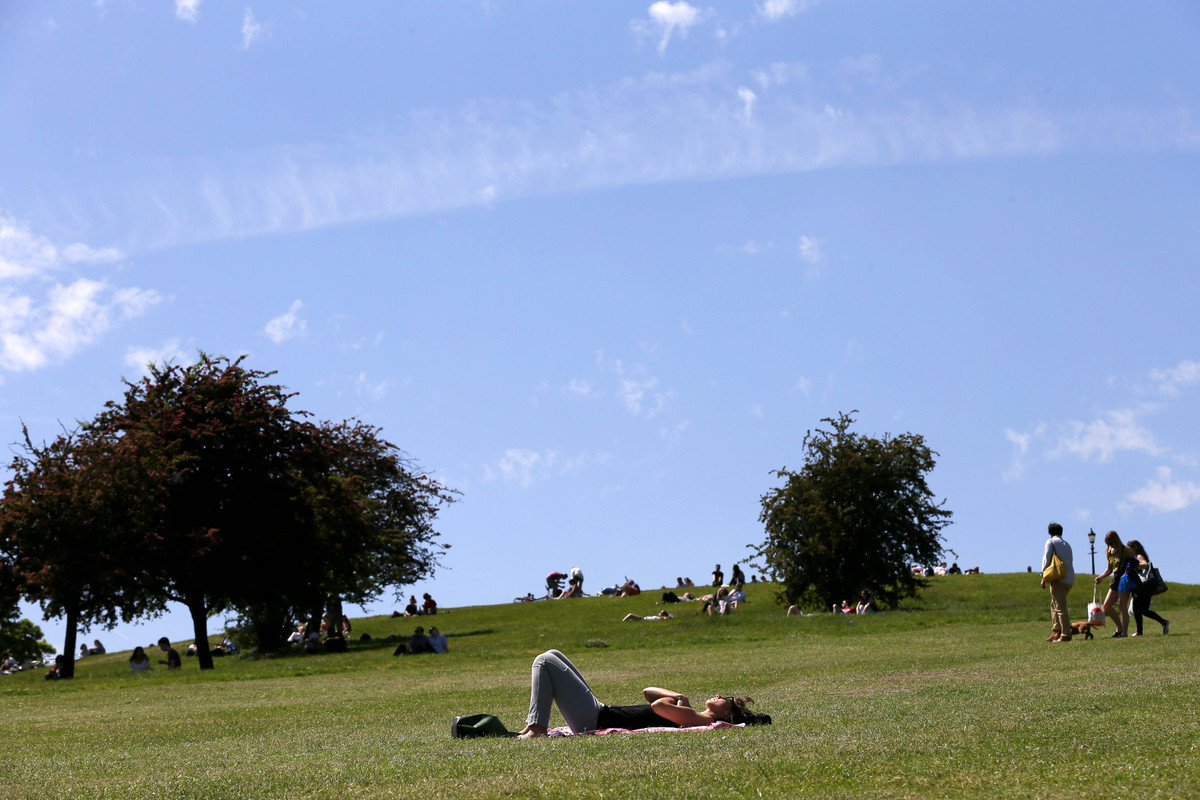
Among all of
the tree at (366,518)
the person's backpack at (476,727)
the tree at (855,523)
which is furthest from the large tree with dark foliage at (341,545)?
the person's backpack at (476,727)

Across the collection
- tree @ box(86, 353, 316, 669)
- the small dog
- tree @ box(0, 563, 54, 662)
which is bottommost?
tree @ box(0, 563, 54, 662)

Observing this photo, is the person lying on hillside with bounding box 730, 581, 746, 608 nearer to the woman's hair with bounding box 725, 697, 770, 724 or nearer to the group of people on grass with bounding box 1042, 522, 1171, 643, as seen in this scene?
the group of people on grass with bounding box 1042, 522, 1171, 643

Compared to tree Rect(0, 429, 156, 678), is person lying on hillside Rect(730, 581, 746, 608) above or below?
below

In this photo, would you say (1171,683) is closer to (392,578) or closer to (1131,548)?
(1131,548)

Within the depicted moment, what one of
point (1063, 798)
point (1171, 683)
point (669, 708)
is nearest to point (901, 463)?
point (1171, 683)

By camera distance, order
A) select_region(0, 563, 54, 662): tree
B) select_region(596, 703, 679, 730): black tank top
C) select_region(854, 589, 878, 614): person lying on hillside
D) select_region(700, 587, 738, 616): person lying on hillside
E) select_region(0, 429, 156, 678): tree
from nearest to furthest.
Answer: select_region(596, 703, 679, 730): black tank top, select_region(0, 429, 156, 678): tree, select_region(854, 589, 878, 614): person lying on hillside, select_region(700, 587, 738, 616): person lying on hillside, select_region(0, 563, 54, 662): tree

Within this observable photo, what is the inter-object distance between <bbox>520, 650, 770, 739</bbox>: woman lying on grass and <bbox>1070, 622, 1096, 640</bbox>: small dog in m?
15.8

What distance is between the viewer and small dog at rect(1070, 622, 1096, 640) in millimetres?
24127

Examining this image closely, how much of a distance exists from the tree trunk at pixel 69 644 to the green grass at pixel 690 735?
1084 centimetres

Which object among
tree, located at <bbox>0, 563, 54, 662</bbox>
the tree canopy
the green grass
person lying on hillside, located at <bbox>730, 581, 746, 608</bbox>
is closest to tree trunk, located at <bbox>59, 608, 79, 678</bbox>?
the tree canopy

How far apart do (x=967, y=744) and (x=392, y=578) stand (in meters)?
53.4

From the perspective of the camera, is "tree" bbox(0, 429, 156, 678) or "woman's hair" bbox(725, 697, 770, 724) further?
"tree" bbox(0, 429, 156, 678)

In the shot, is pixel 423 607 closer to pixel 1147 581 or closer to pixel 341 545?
pixel 341 545

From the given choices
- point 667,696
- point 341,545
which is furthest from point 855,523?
point 667,696
